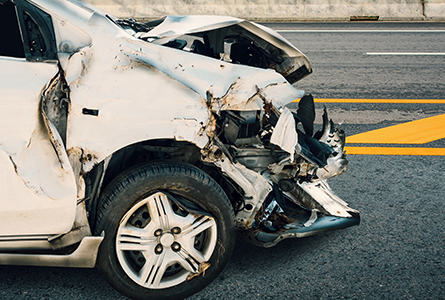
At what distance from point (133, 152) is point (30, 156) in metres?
0.68

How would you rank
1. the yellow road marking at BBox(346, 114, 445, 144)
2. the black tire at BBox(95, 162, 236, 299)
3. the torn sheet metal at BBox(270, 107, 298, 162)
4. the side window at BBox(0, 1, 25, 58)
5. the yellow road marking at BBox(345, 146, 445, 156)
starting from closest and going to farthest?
1. the black tire at BBox(95, 162, 236, 299)
2. the torn sheet metal at BBox(270, 107, 298, 162)
3. the side window at BBox(0, 1, 25, 58)
4. the yellow road marking at BBox(345, 146, 445, 156)
5. the yellow road marking at BBox(346, 114, 445, 144)

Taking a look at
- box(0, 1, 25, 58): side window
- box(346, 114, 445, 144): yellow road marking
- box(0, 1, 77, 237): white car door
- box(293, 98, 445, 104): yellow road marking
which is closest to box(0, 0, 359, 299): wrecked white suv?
box(0, 1, 77, 237): white car door

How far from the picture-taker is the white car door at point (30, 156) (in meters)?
2.45

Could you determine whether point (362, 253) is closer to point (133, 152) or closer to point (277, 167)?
point (277, 167)

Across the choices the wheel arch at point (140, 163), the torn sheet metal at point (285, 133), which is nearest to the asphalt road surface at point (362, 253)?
the wheel arch at point (140, 163)

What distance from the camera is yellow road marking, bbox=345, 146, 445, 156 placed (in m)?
5.05

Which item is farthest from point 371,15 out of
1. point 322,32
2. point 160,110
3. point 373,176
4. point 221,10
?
point 160,110

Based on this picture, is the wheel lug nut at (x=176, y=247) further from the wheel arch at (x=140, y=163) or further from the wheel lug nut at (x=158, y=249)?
the wheel arch at (x=140, y=163)

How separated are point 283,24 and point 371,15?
2.38m

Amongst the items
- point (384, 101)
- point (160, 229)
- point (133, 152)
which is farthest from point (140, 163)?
point (384, 101)

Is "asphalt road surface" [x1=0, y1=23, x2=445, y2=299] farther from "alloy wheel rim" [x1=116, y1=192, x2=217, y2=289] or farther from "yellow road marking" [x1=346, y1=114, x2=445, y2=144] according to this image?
"alloy wheel rim" [x1=116, y1=192, x2=217, y2=289]

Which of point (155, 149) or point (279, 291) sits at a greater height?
point (155, 149)

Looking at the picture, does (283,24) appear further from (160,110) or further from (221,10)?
(160,110)

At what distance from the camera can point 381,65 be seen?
845cm
